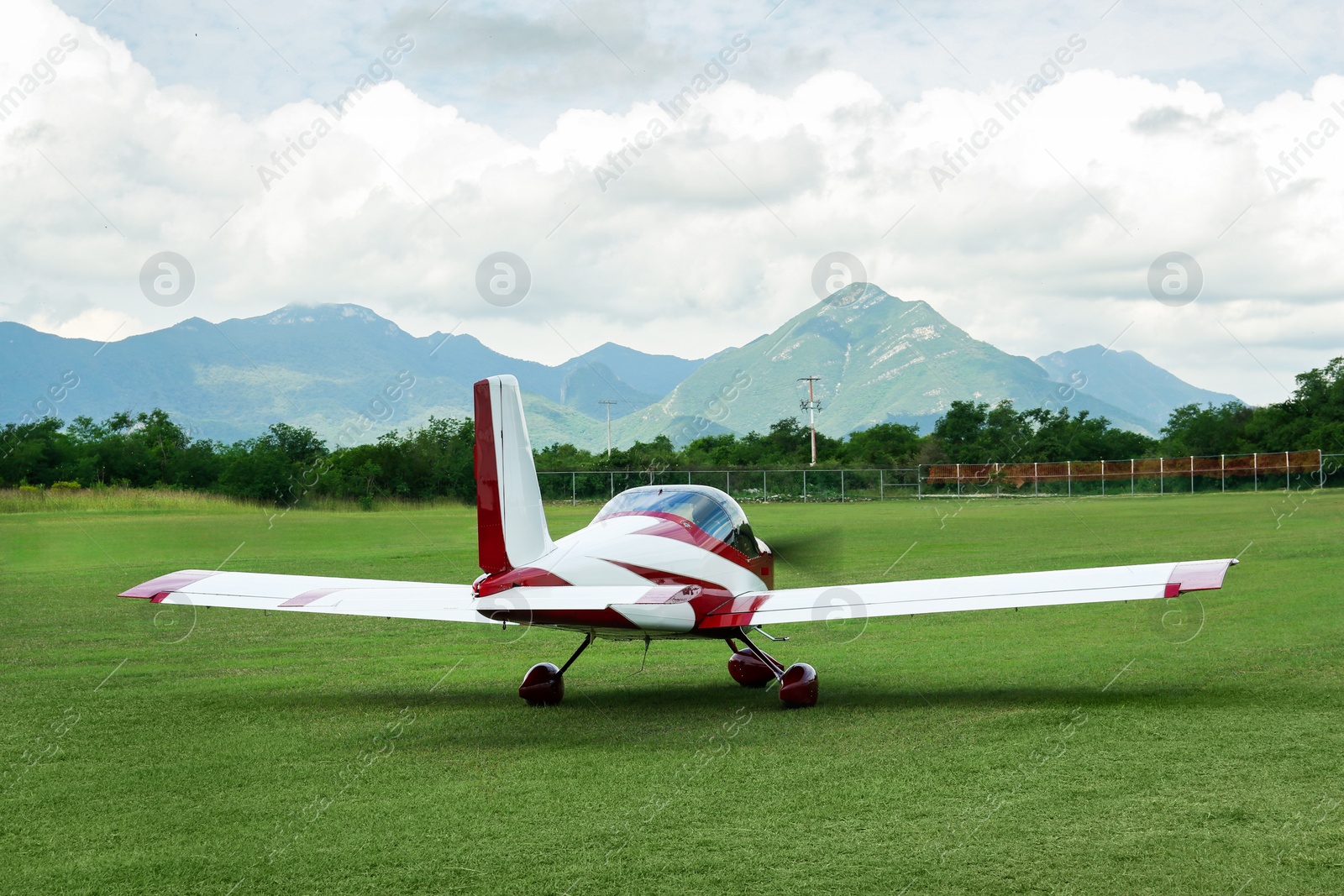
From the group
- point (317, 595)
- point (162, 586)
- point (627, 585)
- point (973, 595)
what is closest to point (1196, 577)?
point (973, 595)

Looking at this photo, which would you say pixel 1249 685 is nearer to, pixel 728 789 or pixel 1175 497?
pixel 728 789

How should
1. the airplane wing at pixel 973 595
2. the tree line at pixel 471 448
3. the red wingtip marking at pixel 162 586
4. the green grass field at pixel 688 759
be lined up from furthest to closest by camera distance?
the tree line at pixel 471 448, the red wingtip marking at pixel 162 586, the airplane wing at pixel 973 595, the green grass field at pixel 688 759

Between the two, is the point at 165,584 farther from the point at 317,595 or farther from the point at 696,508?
the point at 696,508

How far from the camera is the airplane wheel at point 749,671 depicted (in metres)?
8.93

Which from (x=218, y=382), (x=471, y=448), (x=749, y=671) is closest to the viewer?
(x=749, y=671)

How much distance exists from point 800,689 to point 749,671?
1110mm

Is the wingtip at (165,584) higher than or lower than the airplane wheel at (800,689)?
higher

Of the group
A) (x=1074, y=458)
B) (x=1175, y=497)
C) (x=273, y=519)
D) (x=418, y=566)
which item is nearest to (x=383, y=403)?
(x=418, y=566)

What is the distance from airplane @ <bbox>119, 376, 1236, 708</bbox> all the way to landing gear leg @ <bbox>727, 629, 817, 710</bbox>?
0.01 m

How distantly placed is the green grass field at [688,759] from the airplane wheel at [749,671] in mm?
126

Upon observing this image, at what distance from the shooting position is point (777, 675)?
8219 millimetres

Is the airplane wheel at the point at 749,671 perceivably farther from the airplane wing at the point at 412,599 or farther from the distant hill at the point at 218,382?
the distant hill at the point at 218,382

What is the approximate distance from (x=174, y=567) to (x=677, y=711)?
17.2m

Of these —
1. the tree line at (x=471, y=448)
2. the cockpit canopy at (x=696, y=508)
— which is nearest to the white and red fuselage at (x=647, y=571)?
the cockpit canopy at (x=696, y=508)
